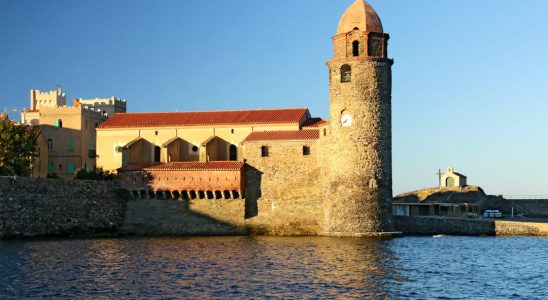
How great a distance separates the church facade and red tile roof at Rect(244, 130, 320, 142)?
0.08m

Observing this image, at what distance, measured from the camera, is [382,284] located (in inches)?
1238

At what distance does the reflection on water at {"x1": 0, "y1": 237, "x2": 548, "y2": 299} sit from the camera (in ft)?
97.8

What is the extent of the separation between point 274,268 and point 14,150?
29.3 metres

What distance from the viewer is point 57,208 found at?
52594 mm

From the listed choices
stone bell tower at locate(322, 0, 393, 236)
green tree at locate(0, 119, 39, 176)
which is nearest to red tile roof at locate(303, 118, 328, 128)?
stone bell tower at locate(322, 0, 393, 236)

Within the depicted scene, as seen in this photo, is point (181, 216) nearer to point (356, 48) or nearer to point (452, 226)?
point (356, 48)

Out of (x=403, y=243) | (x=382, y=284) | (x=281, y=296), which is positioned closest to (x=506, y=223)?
(x=403, y=243)

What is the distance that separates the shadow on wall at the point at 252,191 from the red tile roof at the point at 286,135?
7.54 ft

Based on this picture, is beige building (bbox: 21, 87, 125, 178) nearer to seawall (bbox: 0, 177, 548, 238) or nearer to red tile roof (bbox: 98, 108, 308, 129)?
red tile roof (bbox: 98, 108, 308, 129)

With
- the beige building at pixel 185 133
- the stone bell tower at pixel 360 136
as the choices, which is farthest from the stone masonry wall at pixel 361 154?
the beige building at pixel 185 133

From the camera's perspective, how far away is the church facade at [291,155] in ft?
166

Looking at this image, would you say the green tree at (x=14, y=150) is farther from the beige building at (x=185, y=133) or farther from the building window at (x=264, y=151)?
the building window at (x=264, y=151)

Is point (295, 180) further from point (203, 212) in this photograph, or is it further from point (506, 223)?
point (506, 223)


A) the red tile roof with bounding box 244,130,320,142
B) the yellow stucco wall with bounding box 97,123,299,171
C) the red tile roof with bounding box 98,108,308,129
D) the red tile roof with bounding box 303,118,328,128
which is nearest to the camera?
the red tile roof with bounding box 244,130,320,142
